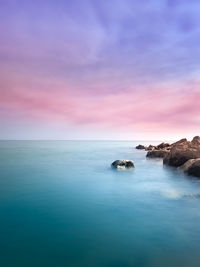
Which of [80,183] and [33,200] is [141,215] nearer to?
[33,200]

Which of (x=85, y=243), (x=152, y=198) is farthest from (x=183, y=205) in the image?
(x=85, y=243)

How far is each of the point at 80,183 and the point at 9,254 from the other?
12163 millimetres

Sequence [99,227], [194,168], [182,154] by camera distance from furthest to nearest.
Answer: [182,154]
[194,168]
[99,227]

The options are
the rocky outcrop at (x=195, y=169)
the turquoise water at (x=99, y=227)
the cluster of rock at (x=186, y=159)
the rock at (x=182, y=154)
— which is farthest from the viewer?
the rock at (x=182, y=154)

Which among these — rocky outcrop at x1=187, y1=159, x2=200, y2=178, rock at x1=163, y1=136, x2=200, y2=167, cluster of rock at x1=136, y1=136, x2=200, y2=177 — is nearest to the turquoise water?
rocky outcrop at x1=187, y1=159, x2=200, y2=178

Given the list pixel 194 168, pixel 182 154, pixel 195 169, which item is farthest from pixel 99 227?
pixel 182 154

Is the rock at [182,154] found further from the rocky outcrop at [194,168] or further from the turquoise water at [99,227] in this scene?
the turquoise water at [99,227]

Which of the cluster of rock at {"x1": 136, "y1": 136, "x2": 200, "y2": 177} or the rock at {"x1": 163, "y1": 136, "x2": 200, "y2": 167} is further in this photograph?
the rock at {"x1": 163, "y1": 136, "x2": 200, "y2": 167}

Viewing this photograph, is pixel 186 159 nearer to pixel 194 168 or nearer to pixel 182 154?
pixel 182 154

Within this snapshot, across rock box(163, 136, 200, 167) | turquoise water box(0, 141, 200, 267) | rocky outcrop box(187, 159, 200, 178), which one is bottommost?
turquoise water box(0, 141, 200, 267)

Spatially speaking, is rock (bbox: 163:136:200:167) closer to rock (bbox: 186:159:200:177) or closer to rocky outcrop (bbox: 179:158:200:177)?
rocky outcrop (bbox: 179:158:200:177)

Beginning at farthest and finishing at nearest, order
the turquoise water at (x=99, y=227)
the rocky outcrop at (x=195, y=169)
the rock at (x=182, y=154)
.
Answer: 1. the rock at (x=182, y=154)
2. the rocky outcrop at (x=195, y=169)
3. the turquoise water at (x=99, y=227)

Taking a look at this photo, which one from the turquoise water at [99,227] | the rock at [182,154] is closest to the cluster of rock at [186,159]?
the rock at [182,154]

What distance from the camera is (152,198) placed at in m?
13.7
